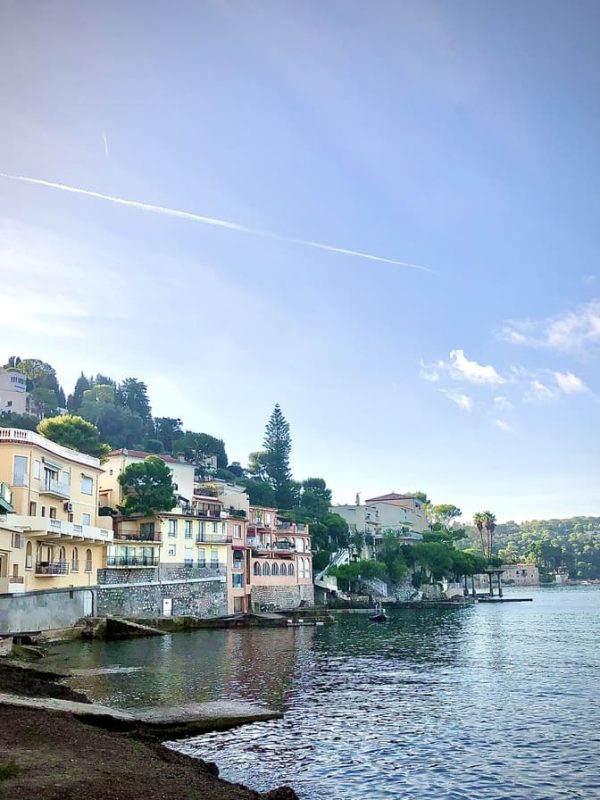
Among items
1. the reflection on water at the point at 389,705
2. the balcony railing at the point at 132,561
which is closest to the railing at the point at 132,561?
the balcony railing at the point at 132,561

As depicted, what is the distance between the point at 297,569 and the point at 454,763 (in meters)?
72.1

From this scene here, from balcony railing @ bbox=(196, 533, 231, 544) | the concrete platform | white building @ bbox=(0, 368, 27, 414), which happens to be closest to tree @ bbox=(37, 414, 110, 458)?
balcony railing @ bbox=(196, 533, 231, 544)

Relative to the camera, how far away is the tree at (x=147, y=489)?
72.6 meters

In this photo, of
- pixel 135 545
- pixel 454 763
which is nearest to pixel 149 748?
pixel 454 763

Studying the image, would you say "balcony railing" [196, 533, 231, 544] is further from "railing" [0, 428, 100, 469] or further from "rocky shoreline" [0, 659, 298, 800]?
"rocky shoreline" [0, 659, 298, 800]

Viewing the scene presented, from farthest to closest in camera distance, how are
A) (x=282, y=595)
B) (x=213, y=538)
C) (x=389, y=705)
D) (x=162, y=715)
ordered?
1. (x=282, y=595)
2. (x=213, y=538)
3. (x=389, y=705)
4. (x=162, y=715)

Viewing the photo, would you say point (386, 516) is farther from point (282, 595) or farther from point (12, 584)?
point (12, 584)

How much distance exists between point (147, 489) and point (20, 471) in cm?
2344

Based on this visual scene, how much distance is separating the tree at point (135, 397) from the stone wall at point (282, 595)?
70.9 meters

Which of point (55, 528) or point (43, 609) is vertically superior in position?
point (55, 528)

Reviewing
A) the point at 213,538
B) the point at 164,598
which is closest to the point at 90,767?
the point at 164,598

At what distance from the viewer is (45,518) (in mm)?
50375

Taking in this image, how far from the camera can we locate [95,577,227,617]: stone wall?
63.1m

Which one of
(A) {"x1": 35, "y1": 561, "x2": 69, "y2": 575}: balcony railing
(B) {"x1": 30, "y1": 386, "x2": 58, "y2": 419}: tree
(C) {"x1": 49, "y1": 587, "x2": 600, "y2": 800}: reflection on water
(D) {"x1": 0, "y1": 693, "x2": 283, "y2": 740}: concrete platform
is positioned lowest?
(C) {"x1": 49, "y1": 587, "x2": 600, "y2": 800}: reflection on water
